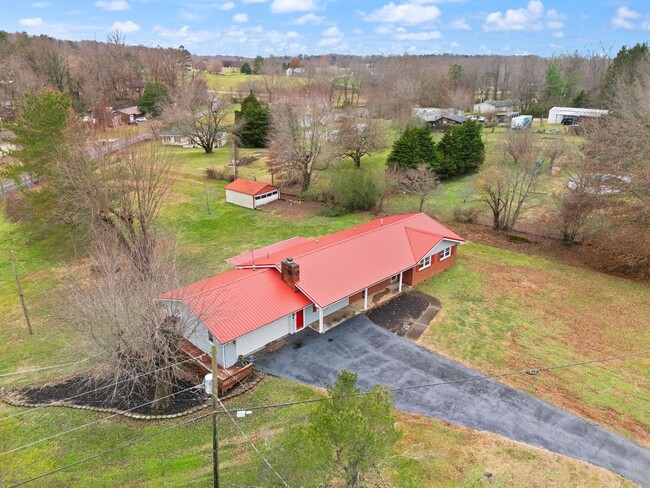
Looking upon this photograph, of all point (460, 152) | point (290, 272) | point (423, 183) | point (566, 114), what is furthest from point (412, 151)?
point (566, 114)

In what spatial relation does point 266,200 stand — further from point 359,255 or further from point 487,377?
point 487,377

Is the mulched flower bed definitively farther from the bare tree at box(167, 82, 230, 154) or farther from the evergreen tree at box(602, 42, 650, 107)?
the evergreen tree at box(602, 42, 650, 107)

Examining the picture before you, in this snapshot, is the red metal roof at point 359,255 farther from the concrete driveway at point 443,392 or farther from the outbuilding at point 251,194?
A: the outbuilding at point 251,194

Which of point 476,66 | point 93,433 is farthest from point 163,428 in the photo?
point 476,66

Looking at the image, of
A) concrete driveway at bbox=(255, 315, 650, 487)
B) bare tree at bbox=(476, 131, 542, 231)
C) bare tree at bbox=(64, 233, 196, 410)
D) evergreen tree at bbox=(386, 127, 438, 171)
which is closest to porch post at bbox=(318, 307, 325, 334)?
concrete driveway at bbox=(255, 315, 650, 487)

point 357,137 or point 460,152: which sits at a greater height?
point 357,137

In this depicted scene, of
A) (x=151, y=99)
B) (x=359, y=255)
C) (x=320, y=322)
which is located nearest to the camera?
(x=320, y=322)
